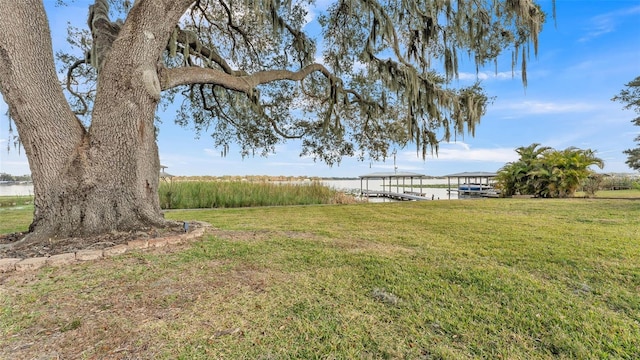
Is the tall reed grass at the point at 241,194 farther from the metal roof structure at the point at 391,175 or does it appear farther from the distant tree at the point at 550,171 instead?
the metal roof structure at the point at 391,175

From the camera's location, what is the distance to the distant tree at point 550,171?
33.0 ft

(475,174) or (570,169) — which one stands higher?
(475,174)

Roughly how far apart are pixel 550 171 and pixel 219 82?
11.5 meters

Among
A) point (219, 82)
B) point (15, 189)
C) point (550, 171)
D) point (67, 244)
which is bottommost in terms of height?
point (67, 244)

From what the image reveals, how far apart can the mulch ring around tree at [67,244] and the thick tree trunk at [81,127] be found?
17cm

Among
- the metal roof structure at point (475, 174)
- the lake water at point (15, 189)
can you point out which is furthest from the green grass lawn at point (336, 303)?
the metal roof structure at point (475, 174)

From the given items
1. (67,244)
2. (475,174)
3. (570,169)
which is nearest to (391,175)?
(475,174)

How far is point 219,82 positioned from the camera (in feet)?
14.1

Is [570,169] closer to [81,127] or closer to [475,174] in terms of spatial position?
[475,174]

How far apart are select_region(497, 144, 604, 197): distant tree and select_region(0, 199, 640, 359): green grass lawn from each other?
27.8 feet

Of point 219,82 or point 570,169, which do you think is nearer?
point 219,82

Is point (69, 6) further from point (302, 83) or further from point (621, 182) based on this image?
point (621, 182)

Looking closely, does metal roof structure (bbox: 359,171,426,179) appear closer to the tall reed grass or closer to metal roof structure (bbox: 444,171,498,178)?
metal roof structure (bbox: 444,171,498,178)

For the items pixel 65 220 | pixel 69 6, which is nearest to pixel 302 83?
pixel 69 6
